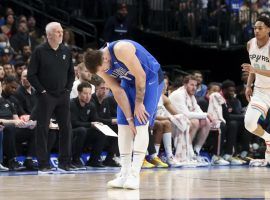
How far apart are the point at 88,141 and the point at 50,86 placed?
181 cm

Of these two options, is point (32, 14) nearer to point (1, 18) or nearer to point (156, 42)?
point (1, 18)

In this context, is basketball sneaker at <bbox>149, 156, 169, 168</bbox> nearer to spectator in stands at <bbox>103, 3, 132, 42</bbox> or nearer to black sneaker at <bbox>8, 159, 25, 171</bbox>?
black sneaker at <bbox>8, 159, 25, 171</bbox>

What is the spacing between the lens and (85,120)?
12523 millimetres

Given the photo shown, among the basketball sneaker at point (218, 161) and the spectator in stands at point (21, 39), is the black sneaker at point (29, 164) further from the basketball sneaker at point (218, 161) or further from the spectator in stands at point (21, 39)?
the spectator in stands at point (21, 39)

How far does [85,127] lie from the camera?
12398 millimetres

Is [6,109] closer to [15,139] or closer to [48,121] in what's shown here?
[15,139]

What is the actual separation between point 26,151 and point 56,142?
609 mm

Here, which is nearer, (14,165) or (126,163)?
(126,163)

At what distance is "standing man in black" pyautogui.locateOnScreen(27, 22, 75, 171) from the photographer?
1101 cm

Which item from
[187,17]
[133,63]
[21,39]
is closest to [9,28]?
[21,39]

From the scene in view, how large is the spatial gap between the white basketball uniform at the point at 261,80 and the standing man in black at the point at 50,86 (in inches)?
107

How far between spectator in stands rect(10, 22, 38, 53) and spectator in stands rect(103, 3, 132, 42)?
283 centimetres

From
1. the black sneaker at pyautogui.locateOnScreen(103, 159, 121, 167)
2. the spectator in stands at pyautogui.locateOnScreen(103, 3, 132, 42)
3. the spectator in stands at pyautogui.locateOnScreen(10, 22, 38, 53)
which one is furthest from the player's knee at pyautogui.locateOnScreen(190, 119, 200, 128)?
the spectator in stands at pyautogui.locateOnScreen(103, 3, 132, 42)

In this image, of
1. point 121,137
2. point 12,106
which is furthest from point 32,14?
point 121,137
